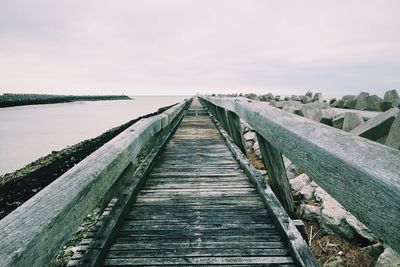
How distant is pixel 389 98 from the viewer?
10.4 metres

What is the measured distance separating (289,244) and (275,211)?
0.41m

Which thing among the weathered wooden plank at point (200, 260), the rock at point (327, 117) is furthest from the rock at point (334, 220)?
the rock at point (327, 117)

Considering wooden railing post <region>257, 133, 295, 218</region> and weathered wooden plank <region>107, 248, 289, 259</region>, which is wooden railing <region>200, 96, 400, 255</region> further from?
wooden railing post <region>257, 133, 295, 218</region>

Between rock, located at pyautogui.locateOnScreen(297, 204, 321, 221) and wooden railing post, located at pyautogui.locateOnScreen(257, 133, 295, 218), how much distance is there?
1104 mm

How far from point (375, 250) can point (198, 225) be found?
1899 millimetres

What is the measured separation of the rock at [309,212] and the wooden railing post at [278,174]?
110 cm

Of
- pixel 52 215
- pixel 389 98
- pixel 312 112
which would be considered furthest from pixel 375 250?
pixel 389 98

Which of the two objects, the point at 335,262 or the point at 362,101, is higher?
the point at 362,101

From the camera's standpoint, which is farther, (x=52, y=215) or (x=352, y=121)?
(x=352, y=121)

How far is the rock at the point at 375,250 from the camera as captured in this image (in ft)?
9.37

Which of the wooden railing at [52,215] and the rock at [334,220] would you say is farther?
the rock at [334,220]

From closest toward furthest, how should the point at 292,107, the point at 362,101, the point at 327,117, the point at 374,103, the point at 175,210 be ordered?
1. the point at 175,210
2. the point at 327,117
3. the point at 292,107
4. the point at 374,103
5. the point at 362,101

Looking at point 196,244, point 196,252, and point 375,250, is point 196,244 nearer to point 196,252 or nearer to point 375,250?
point 196,252

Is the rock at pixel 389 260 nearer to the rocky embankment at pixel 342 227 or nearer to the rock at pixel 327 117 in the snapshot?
the rocky embankment at pixel 342 227
